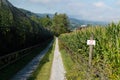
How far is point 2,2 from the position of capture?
19484 mm

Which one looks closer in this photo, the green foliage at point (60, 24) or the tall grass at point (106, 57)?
the tall grass at point (106, 57)

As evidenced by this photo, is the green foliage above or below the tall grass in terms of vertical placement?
above

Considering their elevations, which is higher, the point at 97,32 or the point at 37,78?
the point at 97,32

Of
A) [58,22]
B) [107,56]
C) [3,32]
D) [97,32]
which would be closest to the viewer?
[107,56]

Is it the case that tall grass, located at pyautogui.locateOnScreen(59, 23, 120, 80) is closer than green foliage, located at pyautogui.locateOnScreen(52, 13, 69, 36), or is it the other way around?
tall grass, located at pyautogui.locateOnScreen(59, 23, 120, 80)

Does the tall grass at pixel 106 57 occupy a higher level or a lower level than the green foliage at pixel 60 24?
lower

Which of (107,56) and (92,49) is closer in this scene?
(107,56)

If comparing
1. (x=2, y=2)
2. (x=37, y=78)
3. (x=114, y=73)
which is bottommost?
(x=37, y=78)

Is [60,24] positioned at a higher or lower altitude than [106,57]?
higher

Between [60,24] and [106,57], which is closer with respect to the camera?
[106,57]

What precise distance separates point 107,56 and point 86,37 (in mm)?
7718

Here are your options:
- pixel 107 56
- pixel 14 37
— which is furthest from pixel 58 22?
pixel 107 56

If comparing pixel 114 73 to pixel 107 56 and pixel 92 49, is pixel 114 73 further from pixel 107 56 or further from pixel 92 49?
pixel 92 49

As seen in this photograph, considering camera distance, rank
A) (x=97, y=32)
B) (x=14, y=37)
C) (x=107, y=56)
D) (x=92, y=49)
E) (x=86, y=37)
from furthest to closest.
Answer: (x=14, y=37) < (x=86, y=37) < (x=97, y=32) < (x=92, y=49) < (x=107, y=56)
